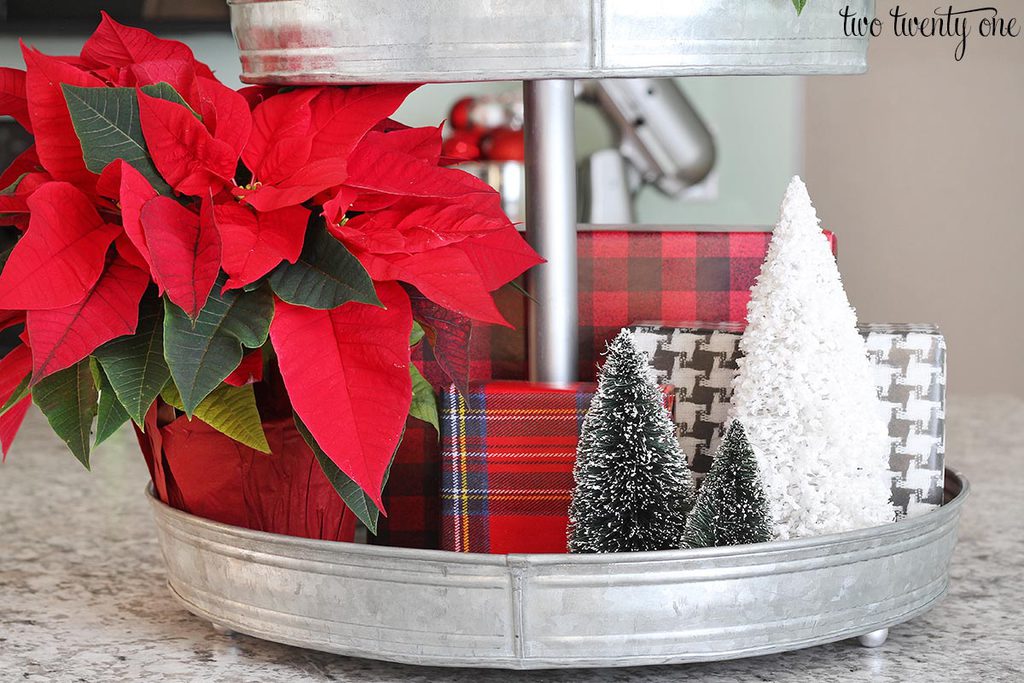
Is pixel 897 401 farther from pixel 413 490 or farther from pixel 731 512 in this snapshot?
pixel 413 490

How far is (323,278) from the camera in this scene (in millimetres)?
517

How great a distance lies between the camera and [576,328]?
0.65 meters

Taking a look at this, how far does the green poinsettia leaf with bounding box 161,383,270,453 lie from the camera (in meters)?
0.56

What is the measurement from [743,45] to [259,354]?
0.26 metres

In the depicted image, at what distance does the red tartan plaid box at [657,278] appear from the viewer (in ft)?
2.27

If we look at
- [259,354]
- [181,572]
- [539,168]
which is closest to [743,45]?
[539,168]

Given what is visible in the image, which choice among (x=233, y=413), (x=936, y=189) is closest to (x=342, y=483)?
(x=233, y=413)

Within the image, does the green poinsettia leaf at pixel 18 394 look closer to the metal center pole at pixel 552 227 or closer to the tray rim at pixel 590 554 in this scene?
the tray rim at pixel 590 554

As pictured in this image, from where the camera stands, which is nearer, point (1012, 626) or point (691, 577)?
point (691, 577)

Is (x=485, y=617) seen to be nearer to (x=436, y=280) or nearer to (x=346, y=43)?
(x=436, y=280)

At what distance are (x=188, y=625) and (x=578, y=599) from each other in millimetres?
254

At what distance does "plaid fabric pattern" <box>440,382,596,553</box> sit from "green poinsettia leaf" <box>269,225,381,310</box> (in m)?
0.13

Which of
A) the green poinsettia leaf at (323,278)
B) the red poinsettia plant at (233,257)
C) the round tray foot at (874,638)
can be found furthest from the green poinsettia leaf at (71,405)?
the round tray foot at (874,638)

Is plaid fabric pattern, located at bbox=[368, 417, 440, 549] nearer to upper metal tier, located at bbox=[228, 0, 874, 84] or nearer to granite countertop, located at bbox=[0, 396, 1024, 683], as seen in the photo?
granite countertop, located at bbox=[0, 396, 1024, 683]
